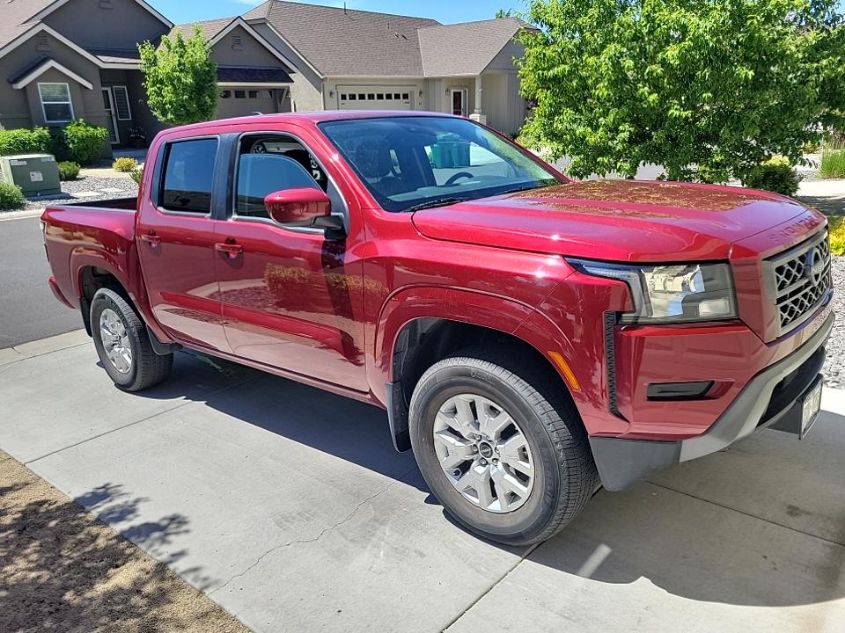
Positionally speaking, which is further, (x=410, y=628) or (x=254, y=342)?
(x=254, y=342)

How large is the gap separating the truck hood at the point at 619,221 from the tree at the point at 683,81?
5400mm

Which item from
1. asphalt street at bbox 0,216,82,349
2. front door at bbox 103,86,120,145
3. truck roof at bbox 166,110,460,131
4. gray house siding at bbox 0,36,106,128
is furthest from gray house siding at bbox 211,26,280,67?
truck roof at bbox 166,110,460,131

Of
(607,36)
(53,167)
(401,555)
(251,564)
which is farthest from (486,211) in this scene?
(53,167)

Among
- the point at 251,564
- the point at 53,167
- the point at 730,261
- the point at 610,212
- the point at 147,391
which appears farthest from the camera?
the point at 53,167

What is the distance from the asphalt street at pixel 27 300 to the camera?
23.9 feet

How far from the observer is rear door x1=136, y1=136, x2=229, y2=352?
4.33 m

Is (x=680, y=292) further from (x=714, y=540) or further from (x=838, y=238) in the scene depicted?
(x=838, y=238)

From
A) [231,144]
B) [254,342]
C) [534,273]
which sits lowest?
[254,342]

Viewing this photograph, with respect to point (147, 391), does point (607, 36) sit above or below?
above

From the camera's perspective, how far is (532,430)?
297 cm

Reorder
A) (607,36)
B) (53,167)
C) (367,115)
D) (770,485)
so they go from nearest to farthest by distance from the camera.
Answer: (770,485) → (367,115) → (607,36) → (53,167)

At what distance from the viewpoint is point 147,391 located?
555cm

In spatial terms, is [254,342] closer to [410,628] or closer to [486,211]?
[486,211]

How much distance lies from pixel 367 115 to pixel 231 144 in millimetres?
823
